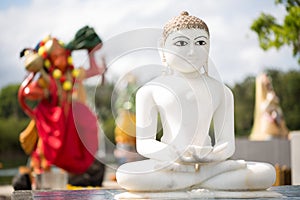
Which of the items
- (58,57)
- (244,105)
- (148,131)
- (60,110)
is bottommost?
(148,131)

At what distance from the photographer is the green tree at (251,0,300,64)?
7.93 meters

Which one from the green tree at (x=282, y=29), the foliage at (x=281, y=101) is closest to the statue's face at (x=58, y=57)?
the green tree at (x=282, y=29)

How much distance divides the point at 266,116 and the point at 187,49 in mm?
10827

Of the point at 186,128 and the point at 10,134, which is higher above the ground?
the point at 10,134

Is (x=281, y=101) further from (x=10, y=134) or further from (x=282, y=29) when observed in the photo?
(x=282, y=29)

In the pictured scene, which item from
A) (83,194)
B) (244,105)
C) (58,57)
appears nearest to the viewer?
(83,194)

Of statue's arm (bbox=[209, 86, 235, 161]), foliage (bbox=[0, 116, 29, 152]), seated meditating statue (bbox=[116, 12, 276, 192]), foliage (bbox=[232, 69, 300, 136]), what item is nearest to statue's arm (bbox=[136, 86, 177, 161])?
seated meditating statue (bbox=[116, 12, 276, 192])

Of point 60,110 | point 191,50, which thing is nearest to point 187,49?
point 191,50

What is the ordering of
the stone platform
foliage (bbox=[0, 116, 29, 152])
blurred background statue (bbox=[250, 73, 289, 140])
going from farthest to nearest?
foliage (bbox=[0, 116, 29, 152]), blurred background statue (bbox=[250, 73, 289, 140]), the stone platform

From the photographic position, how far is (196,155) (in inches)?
153

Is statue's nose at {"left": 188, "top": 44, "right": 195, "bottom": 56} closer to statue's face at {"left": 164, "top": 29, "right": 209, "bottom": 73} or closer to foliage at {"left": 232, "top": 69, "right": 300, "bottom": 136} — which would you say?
statue's face at {"left": 164, "top": 29, "right": 209, "bottom": 73}

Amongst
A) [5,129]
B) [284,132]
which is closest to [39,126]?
[284,132]

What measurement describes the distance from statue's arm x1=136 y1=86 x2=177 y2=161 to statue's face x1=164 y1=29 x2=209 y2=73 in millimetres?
285

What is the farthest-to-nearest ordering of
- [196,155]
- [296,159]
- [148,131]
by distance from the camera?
[296,159]
[148,131]
[196,155]
